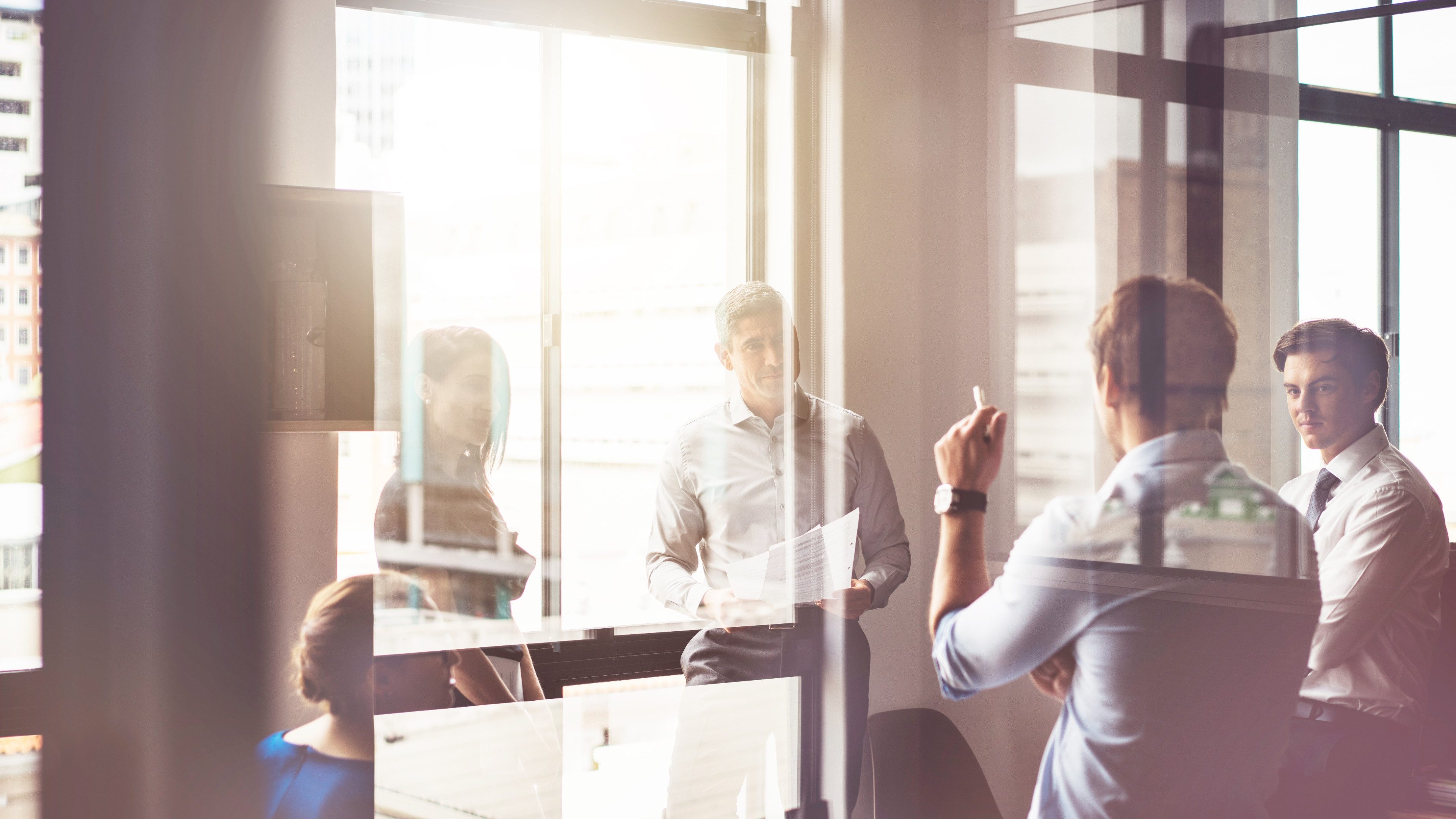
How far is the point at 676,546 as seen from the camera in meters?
2.15

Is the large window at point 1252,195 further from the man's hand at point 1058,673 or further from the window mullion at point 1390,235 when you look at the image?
the man's hand at point 1058,673

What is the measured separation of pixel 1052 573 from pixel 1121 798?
379 mm

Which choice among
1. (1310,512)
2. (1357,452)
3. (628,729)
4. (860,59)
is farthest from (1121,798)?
(860,59)

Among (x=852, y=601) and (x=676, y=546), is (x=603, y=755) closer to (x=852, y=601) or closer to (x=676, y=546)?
(x=676, y=546)

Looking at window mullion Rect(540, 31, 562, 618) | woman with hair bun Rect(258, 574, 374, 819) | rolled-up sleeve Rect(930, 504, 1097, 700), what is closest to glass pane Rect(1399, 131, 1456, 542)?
rolled-up sleeve Rect(930, 504, 1097, 700)

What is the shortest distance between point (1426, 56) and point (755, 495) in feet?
5.05

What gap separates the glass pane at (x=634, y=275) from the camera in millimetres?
2082

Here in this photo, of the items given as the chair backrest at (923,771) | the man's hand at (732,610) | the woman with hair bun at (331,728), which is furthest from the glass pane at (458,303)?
the chair backrest at (923,771)

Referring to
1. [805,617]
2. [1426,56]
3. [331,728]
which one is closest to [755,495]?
[805,617]

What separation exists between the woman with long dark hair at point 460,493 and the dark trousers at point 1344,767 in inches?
57.5

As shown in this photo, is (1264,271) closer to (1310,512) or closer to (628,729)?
(1310,512)

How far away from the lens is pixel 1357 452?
5.20 feet

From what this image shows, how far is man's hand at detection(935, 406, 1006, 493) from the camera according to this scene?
190 centimetres

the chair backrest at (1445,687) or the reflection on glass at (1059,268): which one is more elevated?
the reflection on glass at (1059,268)
